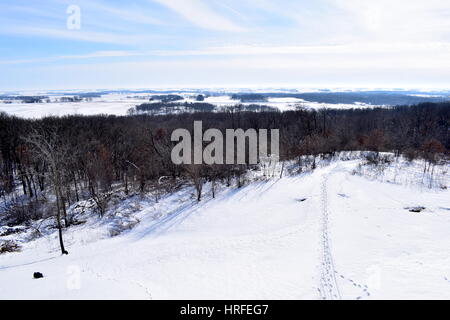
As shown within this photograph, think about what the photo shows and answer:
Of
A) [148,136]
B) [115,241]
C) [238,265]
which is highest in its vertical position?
[148,136]

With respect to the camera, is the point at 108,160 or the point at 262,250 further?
the point at 108,160

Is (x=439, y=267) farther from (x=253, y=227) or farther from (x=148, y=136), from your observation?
(x=148, y=136)

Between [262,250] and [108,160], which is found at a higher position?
[108,160]

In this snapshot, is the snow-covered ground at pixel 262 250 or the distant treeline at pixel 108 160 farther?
the distant treeline at pixel 108 160

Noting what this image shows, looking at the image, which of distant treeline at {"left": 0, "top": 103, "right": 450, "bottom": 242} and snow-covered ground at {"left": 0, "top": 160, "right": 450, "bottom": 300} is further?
distant treeline at {"left": 0, "top": 103, "right": 450, "bottom": 242}

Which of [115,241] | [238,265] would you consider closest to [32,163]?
[115,241]

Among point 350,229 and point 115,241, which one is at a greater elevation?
point 350,229
